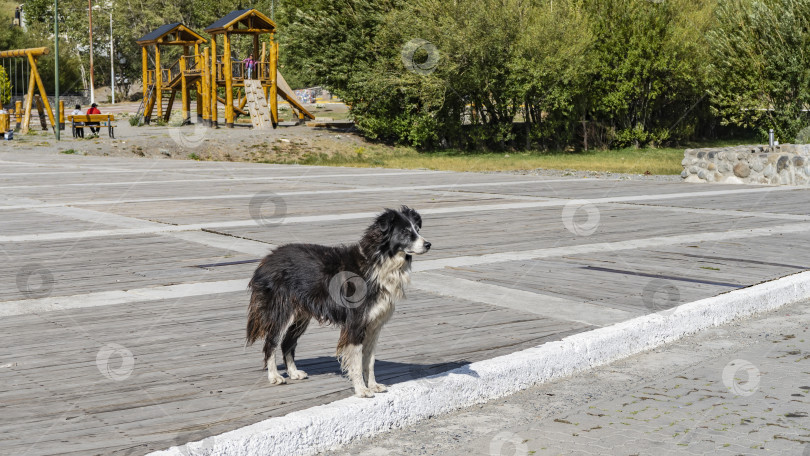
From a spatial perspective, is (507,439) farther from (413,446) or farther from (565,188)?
(565,188)

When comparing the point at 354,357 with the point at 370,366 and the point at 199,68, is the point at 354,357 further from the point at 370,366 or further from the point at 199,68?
the point at 199,68

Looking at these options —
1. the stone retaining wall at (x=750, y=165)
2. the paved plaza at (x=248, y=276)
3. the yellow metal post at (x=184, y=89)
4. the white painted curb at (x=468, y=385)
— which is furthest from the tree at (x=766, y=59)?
the white painted curb at (x=468, y=385)

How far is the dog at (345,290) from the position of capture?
5363 mm

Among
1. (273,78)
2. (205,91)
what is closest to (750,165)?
(273,78)

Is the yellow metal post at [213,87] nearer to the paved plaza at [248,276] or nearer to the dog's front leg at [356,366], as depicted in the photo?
the paved plaza at [248,276]

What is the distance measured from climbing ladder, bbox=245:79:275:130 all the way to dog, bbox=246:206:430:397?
4007 centimetres

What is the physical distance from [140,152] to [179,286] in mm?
28313

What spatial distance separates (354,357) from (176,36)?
4616 cm

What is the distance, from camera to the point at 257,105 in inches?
1791

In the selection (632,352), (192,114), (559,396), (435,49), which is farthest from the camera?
(192,114)

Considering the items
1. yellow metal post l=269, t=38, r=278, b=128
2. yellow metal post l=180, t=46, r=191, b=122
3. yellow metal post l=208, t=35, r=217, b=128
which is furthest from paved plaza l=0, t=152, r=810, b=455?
yellow metal post l=180, t=46, r=191, b=122

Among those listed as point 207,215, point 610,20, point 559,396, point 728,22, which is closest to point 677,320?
point 559,396

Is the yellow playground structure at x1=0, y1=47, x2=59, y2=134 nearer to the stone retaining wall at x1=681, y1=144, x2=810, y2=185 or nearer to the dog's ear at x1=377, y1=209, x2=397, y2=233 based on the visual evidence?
the stone retaining wall at x1=681, y1=144, x2=810, y2=185

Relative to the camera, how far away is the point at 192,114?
173 feet
